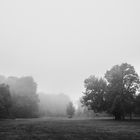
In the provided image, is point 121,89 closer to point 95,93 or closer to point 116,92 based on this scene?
point 116,92

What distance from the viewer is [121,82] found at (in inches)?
2288

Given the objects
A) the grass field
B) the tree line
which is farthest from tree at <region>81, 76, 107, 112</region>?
the grass field

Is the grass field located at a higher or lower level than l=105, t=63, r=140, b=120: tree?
lower

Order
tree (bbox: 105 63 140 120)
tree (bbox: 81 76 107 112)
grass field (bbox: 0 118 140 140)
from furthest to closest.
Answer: tree (bbox: 81 76 107 112), tree (bbox: 105 63 140 120), grass field (bbox: 0 118 140 140)

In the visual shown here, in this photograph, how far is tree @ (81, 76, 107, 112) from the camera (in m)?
59.1

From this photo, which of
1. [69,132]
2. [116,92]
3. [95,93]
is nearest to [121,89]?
[116,92]

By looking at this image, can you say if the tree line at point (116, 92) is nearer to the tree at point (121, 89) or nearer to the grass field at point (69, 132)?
the tree at point (121, 89)

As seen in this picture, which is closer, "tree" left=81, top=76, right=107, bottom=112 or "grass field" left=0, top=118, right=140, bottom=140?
"grass field" left=0, top=118, right=140, bottom=140

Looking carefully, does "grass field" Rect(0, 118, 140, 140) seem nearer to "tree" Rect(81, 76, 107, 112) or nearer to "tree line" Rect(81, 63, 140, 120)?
"tree line" Rect(81, 63, 140, 120)

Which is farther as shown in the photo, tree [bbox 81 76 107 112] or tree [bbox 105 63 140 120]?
tree [bbox 81 76 107 112]

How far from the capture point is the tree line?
5378 centimetres

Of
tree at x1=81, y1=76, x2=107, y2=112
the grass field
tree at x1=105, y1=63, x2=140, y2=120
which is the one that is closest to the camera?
the grass field

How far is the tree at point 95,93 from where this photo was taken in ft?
194

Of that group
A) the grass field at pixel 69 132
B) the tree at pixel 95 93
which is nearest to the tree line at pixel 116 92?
the tree at pixel 95 93
